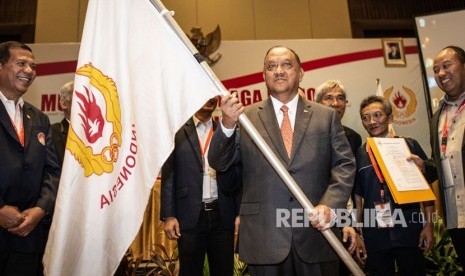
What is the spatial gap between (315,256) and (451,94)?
1486mm

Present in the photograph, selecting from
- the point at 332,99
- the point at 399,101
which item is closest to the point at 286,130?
the point at 332,99

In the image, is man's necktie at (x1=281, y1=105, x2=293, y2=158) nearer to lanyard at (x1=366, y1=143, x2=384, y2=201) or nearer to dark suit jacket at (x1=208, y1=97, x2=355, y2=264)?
dark suit jacket at (x1=208, y1=97, x2=355, y2=264)

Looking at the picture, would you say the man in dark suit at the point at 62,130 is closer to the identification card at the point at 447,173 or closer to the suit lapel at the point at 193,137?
the suit lapel at the point at 193,137

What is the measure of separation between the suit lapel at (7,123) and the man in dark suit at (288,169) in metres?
1.13

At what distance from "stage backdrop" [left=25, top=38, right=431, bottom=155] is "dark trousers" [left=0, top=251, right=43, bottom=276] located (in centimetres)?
372

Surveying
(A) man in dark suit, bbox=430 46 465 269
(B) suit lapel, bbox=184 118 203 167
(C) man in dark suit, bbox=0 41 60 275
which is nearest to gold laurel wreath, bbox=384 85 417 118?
(A) man in dark suit, bbox=430 46 465 269

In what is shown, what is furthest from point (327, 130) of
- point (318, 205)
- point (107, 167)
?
point (107, 167)

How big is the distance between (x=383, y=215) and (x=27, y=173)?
2.09m

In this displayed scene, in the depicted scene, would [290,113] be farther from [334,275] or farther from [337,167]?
[334,275]

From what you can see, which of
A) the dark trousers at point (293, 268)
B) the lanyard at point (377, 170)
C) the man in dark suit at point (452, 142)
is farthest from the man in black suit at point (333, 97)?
the dark trousers at point (293, 268)

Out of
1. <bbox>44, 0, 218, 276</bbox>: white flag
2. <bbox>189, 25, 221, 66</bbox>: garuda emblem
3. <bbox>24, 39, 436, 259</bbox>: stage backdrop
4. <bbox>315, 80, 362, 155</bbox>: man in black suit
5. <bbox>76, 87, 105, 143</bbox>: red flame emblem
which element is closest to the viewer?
<bbox>44, 0, 218, 276</bbox>: white flag

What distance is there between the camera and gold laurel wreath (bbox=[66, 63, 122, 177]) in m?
1.80

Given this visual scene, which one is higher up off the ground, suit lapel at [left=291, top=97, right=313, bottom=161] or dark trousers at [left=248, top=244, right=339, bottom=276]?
suit lapel at [left=291, top=97, right=313, bottom=161]

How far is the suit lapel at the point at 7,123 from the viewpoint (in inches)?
90.0
